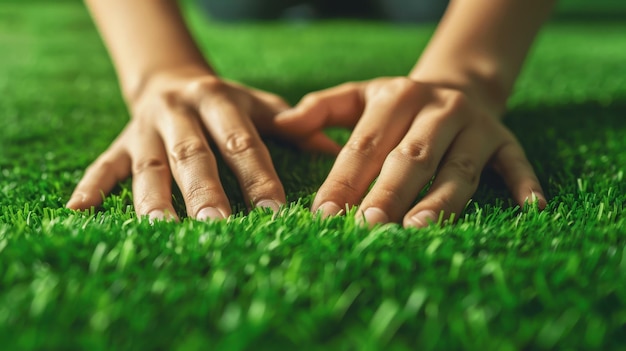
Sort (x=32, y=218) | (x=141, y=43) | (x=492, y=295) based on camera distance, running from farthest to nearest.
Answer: (x=141, y=43) < (x=32, y=218) < (x=492, y=295)

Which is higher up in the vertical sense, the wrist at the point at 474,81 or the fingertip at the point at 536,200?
the wrist at the point at 474,81

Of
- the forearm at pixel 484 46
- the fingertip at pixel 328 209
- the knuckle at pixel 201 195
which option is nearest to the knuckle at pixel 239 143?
the knuckle at pixel 201 195

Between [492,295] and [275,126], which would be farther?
[275,126]

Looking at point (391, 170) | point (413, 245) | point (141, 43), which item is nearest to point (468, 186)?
point (391, 170)

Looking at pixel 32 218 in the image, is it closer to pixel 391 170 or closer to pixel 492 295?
pixel 391 170

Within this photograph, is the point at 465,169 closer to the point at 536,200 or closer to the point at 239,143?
the point at 536,200

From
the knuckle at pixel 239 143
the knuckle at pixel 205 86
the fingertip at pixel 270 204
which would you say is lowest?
the fingertip at pixel 270 204

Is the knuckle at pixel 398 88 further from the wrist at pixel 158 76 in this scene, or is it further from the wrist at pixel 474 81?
the wrist at pixel 158 76

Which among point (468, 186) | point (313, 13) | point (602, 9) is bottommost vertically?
point (602, 9)
